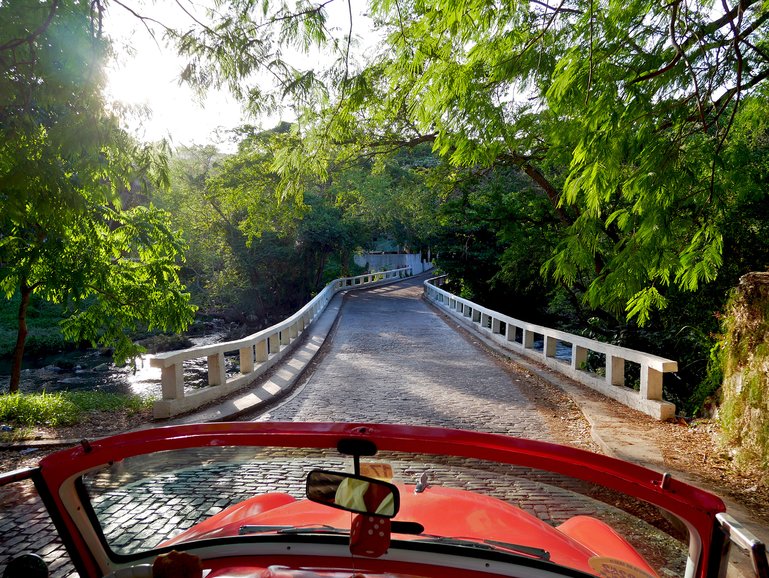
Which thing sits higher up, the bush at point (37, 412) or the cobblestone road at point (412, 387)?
the bush at point (37, 412)

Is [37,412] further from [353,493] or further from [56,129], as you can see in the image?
[353,493]

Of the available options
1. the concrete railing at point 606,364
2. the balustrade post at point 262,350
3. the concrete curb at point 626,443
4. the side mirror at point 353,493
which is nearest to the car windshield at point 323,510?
the side mirror at point 353,493

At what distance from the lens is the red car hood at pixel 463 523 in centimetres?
232

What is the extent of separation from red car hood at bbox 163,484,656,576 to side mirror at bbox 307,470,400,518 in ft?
1.67

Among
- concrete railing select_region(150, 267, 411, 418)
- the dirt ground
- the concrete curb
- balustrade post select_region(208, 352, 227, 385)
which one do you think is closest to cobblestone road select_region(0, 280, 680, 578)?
the dirt ground

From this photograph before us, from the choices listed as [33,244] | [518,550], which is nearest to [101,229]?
[33,244]

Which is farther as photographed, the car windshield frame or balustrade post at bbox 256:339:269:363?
balustrade post at bbox 256:339:269:363

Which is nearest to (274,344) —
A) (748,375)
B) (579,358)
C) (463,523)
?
(579,358)

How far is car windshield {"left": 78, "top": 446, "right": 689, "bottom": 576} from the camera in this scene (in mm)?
1956

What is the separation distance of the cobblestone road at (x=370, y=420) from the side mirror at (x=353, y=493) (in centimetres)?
30

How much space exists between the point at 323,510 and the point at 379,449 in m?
1.00

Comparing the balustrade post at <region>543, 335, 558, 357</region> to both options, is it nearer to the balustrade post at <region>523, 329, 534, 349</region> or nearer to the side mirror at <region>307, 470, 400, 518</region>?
the balustrade post at <region>523, 329, 534, 349</region>

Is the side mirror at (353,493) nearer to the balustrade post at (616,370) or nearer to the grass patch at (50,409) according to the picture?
the grass patch at (50,409)

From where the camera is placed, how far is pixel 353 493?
1.67 m
